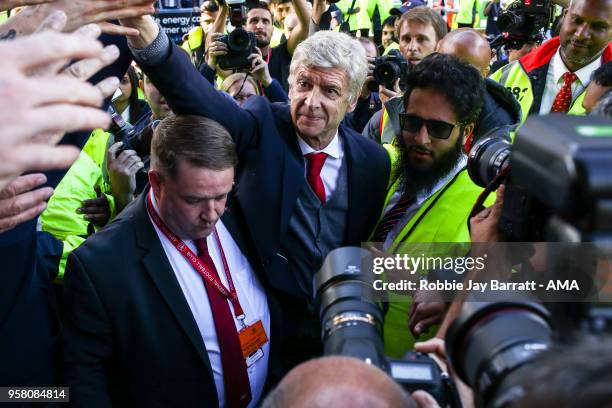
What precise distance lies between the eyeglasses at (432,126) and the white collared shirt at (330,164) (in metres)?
0.33

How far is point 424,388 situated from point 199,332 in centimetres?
101

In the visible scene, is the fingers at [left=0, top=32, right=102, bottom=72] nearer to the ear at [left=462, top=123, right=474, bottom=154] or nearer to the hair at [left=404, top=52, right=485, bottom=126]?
the hair at [left=404, top=52, right=485, bottom=126]

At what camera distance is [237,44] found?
3568mm

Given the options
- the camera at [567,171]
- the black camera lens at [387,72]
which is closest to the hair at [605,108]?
the camera at [567,171]

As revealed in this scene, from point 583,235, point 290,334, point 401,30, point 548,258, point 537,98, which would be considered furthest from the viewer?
point 401,30

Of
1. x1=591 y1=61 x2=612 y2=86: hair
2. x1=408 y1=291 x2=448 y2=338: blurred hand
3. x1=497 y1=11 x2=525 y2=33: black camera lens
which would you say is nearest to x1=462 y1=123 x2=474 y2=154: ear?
x1=591 y1=61 x2=612 y2=86: hair

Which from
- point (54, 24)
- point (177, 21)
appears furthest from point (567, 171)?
point (177, 21)

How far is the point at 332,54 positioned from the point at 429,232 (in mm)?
848

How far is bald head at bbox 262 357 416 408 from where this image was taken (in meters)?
1.04

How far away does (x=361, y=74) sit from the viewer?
104 inches

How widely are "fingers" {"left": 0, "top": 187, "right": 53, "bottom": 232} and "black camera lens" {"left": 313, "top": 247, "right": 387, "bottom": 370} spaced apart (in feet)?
2.34

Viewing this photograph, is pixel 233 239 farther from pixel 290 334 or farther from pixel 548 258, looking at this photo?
pixel 548 258

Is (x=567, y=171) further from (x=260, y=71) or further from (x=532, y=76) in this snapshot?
(x=532, y=76)

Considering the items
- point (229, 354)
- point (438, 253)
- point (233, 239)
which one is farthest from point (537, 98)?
point (229, 354)
